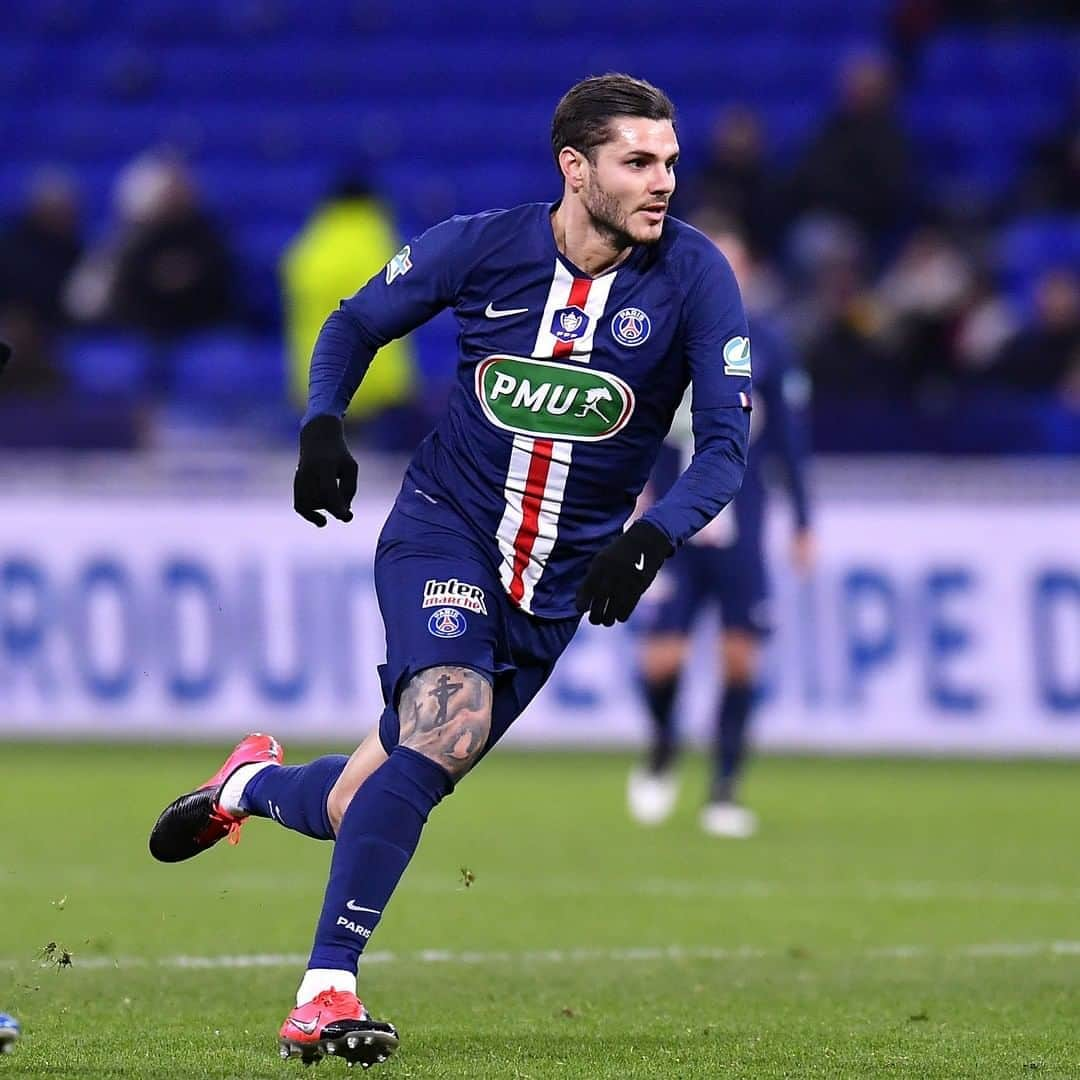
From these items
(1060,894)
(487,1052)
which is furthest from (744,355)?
(1060,894)

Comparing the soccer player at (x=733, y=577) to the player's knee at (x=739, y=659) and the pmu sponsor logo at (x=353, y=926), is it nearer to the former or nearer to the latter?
the player's knee at (x=739, y=659)

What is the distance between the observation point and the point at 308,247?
1532 cm

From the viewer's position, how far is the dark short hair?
566 centimetres

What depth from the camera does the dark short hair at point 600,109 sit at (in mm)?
5656

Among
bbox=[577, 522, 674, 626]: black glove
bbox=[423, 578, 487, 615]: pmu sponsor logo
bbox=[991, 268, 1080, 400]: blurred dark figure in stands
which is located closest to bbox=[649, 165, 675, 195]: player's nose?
bbox=[577, 522, 674, 626]: black glove

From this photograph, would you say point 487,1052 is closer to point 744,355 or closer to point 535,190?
point 744,355

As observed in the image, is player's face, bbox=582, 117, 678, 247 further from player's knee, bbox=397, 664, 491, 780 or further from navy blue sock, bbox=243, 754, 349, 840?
navy blue sock, bbox=243, 754, 349, 840

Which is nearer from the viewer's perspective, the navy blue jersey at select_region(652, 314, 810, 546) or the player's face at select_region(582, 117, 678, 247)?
the player's face at select_region(582, 117, 678, 247)

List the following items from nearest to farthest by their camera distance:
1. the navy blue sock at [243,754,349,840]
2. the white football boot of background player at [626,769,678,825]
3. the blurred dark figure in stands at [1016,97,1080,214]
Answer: the navy blue sock at [243,754,349,840], the white football boot of background player at [626,769,678,825], the blurred dark figure in stands at [1016,97,1080,214]

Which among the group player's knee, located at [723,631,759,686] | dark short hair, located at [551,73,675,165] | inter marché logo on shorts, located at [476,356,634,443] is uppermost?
dark short hair, located at [551,73,675,165]

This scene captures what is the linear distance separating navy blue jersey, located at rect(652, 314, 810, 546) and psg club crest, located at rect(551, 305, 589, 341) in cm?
475

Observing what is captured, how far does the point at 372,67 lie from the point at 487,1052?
1509 cm

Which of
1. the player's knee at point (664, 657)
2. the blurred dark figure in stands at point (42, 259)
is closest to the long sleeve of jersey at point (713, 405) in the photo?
the player's knee at point (664, 657)

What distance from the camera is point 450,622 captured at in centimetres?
560
